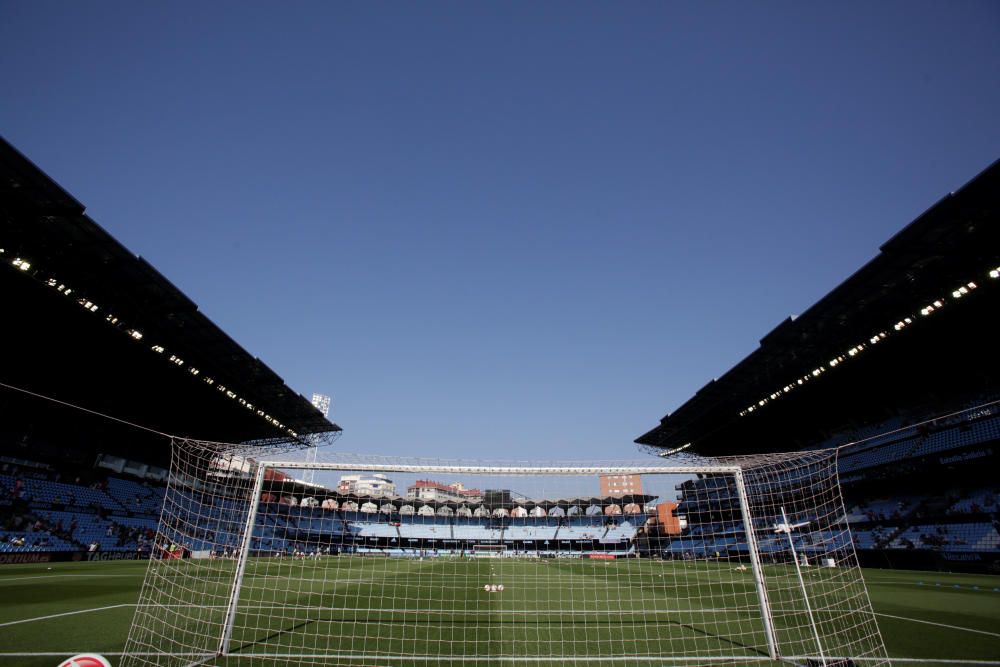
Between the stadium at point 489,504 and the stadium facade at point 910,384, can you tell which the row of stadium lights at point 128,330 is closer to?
the stadium at point 489,504

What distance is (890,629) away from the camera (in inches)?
309

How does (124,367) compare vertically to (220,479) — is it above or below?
above

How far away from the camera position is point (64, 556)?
2241 cm

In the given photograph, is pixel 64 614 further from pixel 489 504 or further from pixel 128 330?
pixel 128 330

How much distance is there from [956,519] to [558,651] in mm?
27121

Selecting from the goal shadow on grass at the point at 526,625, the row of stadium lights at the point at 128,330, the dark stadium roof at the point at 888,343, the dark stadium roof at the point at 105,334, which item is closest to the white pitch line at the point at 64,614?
the goal shadow on grass at the point at 526,625

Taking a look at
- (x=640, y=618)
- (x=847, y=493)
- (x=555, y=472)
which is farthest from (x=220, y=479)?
(x=847, y=493)

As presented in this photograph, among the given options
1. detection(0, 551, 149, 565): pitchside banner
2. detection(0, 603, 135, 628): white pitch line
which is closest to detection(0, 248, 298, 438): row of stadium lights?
detection(0, 551, 149, 565): pitchside banner

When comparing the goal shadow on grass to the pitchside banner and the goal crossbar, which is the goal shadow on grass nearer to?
the goal crossbar

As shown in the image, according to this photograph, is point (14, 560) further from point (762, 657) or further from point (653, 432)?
point (653, 432)

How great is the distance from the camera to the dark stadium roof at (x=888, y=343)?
16797 millimetres

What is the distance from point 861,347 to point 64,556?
139 ft

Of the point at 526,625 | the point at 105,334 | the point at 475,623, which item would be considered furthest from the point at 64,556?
the point at 526,625

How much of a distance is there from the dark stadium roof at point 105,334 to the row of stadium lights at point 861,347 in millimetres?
33674
